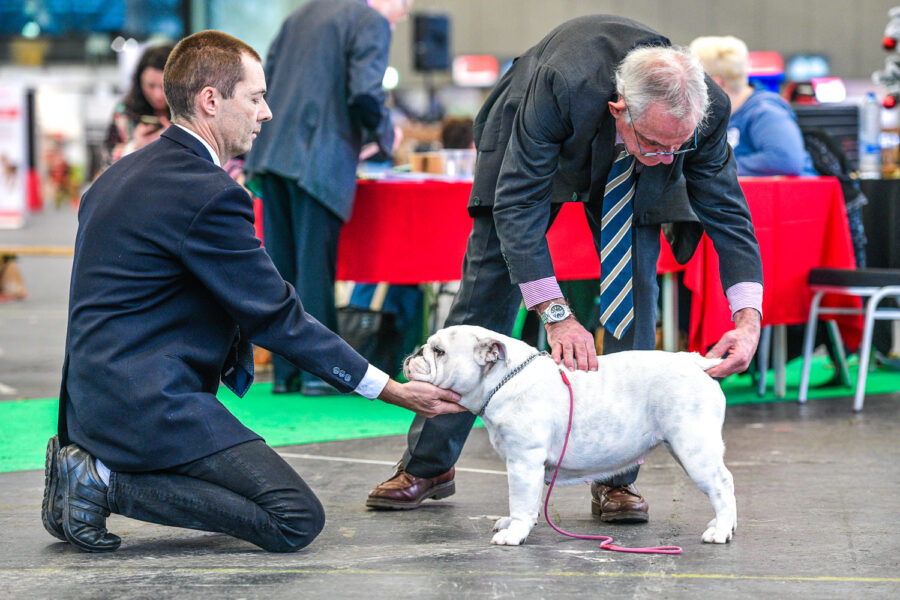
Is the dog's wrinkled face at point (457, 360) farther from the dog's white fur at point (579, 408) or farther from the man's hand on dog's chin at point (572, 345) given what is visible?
the man's hand on dog's chin at point (572, 345)

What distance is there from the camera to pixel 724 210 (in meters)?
3.43

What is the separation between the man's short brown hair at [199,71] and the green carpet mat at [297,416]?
1925 millimetres

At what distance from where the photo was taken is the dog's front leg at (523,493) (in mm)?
2971

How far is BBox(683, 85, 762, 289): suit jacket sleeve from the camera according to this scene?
3381 millimetres

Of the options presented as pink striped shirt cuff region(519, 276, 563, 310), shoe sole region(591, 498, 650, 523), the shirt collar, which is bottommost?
shoe sole region(591, 498, 650, 523)

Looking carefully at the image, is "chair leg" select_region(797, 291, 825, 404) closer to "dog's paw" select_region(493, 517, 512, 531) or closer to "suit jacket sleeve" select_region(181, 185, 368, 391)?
"dog's paw" select_region(493, 517, 512, 531)

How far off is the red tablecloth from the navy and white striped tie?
1902mm

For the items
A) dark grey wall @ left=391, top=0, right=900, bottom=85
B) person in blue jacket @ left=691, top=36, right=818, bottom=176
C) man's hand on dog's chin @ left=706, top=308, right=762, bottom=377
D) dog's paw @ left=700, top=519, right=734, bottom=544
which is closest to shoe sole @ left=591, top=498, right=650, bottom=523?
dog's paw @ left=700, top=519, right=734, bottom=544

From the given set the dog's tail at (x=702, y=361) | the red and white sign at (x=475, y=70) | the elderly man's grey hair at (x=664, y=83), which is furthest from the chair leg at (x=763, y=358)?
the red and white sign at (x=475, y=70)

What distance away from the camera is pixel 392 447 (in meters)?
4.73

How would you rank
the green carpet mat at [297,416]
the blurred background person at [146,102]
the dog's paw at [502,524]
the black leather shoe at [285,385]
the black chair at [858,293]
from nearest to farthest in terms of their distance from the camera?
the dog's paw at [502,524]
the green carpet mat at [297,416]
the black chair at [858,293]
the black leather shoe at [285,385]
the blurred background person at [146,102]

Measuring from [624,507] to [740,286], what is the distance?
2.43ft

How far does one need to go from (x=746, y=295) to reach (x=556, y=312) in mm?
653

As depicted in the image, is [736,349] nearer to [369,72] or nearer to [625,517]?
[625,517]
